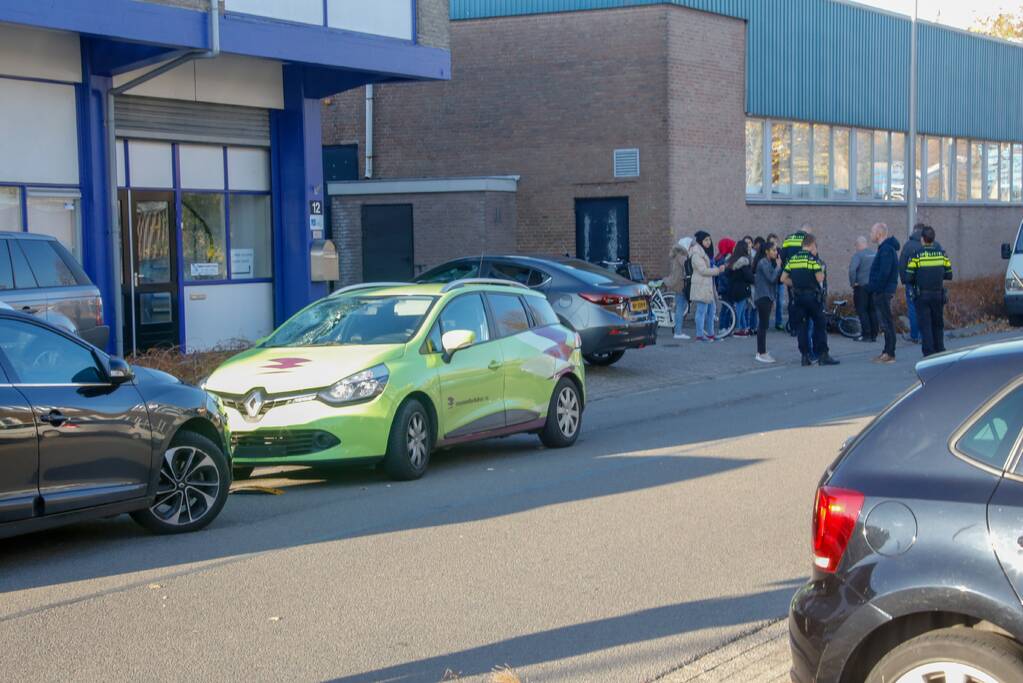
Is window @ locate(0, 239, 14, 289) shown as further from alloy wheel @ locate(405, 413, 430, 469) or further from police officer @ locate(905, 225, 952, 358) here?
police officer @ locate(905, 225, 952, 358)

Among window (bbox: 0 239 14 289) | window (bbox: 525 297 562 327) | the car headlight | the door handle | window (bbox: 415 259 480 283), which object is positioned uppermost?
window (bbox: 0 239 14 289)

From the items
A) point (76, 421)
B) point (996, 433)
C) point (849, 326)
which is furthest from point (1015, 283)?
point (996, 433)

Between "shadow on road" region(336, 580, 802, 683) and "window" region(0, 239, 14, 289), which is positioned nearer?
"shadow on road" region(336, 580, 802, 683)

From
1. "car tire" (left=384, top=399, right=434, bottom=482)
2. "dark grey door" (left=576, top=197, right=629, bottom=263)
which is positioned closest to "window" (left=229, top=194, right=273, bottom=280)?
"dark grey door" (left=576, top=197, right=629, bottom=263)

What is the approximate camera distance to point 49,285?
13102mm

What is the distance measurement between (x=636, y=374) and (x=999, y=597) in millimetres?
15122

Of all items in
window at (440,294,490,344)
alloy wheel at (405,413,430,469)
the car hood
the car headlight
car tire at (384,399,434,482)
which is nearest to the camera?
the car headlight

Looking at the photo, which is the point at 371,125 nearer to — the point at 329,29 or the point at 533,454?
the point at 329,29

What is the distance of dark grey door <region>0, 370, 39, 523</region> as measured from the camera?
727 centimetres

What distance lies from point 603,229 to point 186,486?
20.5 meters

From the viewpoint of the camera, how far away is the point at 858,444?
4.53 meters

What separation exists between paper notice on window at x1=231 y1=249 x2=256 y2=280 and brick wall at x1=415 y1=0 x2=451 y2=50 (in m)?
4.18

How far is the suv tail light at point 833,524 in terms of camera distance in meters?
4.35

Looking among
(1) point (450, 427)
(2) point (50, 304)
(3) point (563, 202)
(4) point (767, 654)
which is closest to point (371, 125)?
(3) point (563, 202)
